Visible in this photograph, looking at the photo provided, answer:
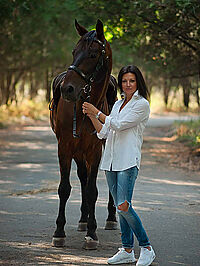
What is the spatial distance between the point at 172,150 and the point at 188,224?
419 inches

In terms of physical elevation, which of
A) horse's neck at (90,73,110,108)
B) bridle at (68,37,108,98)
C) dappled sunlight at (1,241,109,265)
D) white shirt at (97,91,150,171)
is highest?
bridle at (68,37,108,98)

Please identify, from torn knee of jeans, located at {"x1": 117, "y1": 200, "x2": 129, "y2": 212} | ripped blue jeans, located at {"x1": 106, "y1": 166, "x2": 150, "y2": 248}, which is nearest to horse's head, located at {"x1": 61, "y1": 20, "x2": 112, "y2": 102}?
ripped blue jeans, located at {"x1": 106, "y1": 166, "x2": 150, "y2": 248}

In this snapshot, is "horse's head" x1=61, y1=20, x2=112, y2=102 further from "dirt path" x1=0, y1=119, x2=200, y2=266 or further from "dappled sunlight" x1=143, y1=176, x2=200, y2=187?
"dappled sunlight" x1=143, y1=176, x2=200, y2=187

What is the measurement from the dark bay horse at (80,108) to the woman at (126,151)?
0.49 m

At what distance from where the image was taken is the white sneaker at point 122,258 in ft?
18.5

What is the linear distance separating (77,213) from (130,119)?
3118 millimetres

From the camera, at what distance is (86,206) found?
24.1 ft

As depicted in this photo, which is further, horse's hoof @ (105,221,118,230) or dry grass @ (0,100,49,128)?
dry grass @ (0,100,49,128)

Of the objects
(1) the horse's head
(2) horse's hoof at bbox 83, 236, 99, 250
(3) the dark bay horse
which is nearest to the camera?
(1) the horse's head

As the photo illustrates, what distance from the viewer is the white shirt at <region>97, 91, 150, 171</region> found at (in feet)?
18.0

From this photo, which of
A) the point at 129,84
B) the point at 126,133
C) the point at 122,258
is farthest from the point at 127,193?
the point at 129,84

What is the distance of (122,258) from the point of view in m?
5.66

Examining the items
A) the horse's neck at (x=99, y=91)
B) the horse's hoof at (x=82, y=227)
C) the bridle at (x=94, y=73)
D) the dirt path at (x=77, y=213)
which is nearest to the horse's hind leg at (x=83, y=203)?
the horse's hoof at (x=82, y=227)

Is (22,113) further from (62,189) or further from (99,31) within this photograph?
(99,31)
